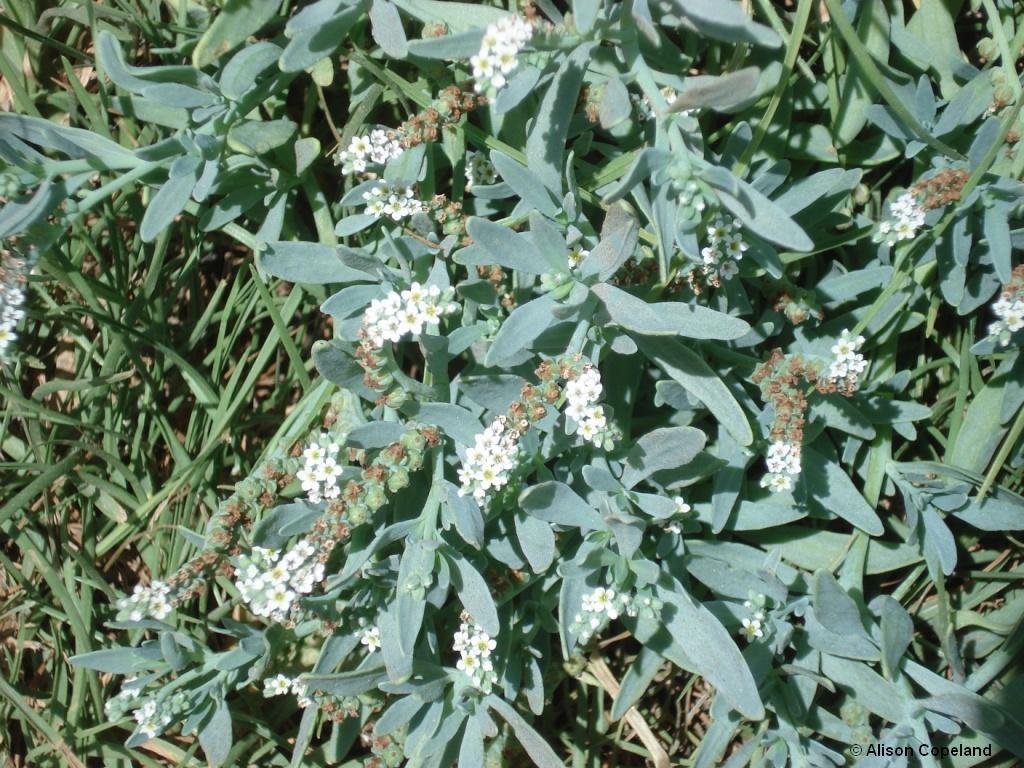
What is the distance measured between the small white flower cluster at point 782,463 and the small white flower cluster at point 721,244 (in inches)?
26.1

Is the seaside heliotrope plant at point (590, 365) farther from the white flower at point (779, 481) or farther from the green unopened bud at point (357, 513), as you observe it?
the white flower at point (779, 481)

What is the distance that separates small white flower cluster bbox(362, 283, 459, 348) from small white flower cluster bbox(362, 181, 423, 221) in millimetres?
438

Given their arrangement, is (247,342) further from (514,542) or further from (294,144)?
(514,542)

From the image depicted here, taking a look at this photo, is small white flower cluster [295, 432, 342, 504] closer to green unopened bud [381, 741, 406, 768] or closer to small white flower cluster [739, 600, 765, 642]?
green unopened bud [381, 741, 406, 768]

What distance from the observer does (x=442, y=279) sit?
3160mm

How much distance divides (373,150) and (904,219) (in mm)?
1957

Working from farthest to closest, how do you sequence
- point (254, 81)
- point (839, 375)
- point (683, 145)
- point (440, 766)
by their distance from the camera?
point (440, 766) < point (254, 81) < point (839, 375) < point (683, 145)

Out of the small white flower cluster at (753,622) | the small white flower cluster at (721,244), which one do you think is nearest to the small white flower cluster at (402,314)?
the small white flower cluster at (721,244)

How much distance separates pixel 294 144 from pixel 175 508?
172cm

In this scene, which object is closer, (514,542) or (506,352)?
(506,352)

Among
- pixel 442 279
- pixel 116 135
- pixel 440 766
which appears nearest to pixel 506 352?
pixel 442 279

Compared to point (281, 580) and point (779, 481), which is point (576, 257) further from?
point (281, 580)

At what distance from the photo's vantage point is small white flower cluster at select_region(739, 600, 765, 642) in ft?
10.7

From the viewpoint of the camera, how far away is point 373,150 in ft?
10.6
